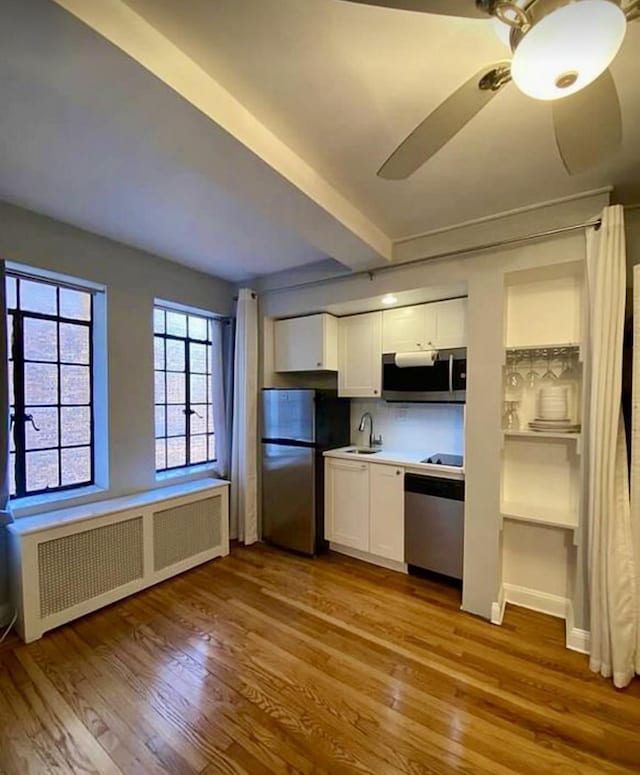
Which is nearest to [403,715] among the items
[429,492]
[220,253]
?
[429,492]

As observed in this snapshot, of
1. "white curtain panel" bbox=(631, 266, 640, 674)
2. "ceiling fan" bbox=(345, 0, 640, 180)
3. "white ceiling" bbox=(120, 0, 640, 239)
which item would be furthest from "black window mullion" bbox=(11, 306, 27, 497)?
"white curtain panel" bbox=(631, 266, 640, 674)

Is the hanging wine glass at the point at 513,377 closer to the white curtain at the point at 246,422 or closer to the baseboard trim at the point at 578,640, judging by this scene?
the baseboard trim at the point at 578,640

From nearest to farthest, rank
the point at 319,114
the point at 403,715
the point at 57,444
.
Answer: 1. the point at 319,114
2. the point at 403,715
3. the point at 57,444

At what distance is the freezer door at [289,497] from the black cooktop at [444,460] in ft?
3.29

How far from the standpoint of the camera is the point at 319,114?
4.77ft

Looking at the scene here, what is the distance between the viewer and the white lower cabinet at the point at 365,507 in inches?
113

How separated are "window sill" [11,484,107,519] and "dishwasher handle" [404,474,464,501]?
234 centimetres

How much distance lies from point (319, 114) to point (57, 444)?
2.71m

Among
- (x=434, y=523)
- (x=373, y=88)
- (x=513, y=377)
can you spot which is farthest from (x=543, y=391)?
(x=373, y=88)

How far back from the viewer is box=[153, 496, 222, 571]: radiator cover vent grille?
108 inches

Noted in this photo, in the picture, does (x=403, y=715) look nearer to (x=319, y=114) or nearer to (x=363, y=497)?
(x=363, y=497)

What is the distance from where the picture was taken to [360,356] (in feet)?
10.9

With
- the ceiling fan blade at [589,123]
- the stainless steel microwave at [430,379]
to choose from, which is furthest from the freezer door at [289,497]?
the ceiling fan blade at [589,123]

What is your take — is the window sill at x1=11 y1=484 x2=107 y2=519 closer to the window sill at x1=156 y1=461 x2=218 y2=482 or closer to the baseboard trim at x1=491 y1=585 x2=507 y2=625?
the window sill at x1=156 y1=461 x2=218 y2=482
